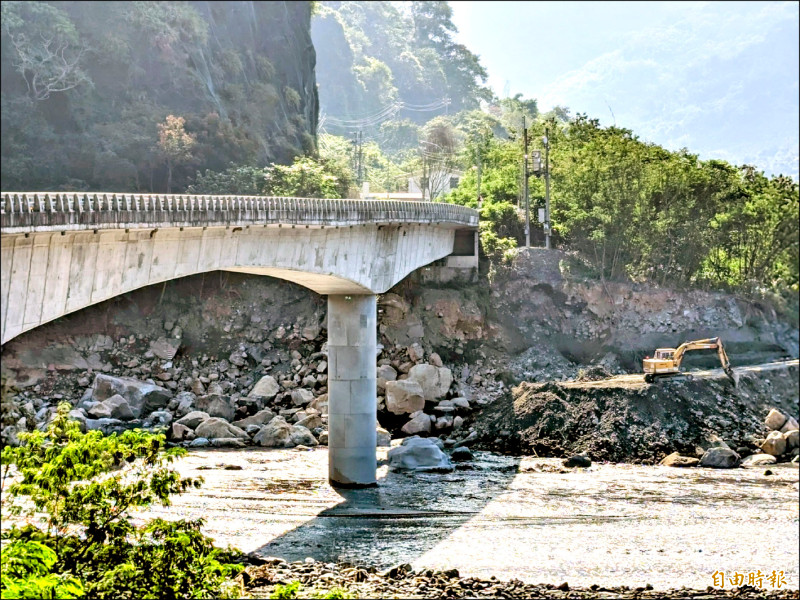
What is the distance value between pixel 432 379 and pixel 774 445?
16.8 m

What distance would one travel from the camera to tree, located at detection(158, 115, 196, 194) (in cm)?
7331

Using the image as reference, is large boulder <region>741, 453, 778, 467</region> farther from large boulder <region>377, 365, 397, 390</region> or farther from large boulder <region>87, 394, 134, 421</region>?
large boulder <region>87, 394, 134, 421</region>

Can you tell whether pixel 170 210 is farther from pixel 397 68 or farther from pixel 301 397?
pixel 397 68

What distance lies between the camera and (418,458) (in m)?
45.6

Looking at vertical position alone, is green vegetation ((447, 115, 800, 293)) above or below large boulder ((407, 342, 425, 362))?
above

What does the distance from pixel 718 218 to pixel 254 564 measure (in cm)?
4151

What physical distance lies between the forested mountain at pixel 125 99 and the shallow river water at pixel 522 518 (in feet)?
99.6

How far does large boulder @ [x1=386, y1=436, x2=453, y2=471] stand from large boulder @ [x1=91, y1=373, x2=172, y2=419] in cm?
1352

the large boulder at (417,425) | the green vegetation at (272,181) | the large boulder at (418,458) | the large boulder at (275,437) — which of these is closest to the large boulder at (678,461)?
the large boulder at (418,458)

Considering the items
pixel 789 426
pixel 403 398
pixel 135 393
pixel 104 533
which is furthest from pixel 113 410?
pixel 789 426

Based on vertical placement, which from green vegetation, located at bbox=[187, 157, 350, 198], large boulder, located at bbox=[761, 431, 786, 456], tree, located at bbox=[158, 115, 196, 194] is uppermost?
tree, located at bbox=[158, 115, 196, 194]

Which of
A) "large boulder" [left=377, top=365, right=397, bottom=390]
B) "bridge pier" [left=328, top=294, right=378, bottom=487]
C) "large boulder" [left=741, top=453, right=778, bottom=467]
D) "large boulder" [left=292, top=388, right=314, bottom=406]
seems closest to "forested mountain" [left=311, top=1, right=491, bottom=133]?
"large boulder" [left=377, top=365, right=397, bottom=390]

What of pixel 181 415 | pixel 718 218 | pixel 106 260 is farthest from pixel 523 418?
pixel 106 260

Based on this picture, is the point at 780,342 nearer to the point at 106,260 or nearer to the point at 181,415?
the point at 181,415
